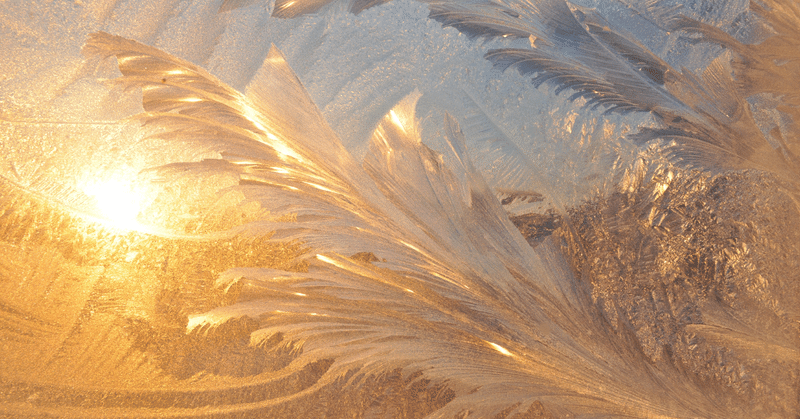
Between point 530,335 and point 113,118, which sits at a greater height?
point 113,118

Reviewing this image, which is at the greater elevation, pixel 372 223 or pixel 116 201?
pixel 116 201

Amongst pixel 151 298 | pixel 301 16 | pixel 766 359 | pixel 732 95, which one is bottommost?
pixel 766 359

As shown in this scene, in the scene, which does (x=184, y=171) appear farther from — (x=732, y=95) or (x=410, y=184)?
(x=732, y=95)

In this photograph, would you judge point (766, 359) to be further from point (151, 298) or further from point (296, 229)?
point (151, 298)

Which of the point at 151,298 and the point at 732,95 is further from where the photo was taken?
the point at 732,95

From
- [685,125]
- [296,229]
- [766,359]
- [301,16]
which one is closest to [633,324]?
[766,359]
